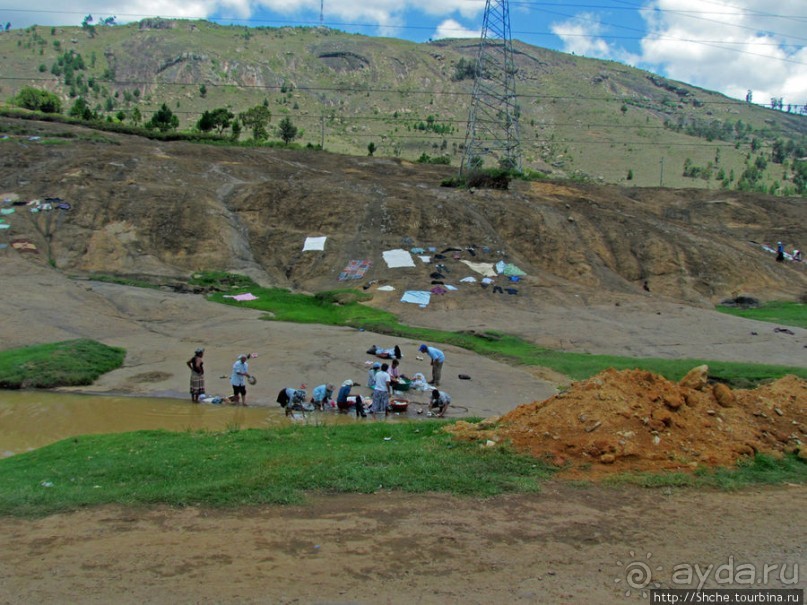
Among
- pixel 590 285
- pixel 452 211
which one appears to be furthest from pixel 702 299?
pixel 452 211

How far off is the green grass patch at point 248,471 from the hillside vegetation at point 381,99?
2626 inches

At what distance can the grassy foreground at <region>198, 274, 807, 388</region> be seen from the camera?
21.1 m

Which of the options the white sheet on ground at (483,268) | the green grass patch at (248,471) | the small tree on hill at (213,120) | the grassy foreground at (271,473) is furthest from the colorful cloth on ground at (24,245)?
the small tree on hill at (213,120)

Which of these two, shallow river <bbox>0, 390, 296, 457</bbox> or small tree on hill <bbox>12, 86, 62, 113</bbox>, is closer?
shallow river <bbox>0, 390, 296, 457</bbox>

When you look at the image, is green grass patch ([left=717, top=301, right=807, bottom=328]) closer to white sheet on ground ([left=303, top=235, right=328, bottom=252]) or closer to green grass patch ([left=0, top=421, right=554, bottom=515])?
white sheet on ground ([left=303, top=235, right=328, bottom=252])

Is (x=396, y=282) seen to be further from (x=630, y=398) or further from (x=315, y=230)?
(x=630, y=398)

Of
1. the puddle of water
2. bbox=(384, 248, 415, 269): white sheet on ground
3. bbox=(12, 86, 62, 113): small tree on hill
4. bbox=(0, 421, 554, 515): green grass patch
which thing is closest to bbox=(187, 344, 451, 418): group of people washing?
the puddle of water

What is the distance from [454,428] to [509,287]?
2457 centimetres

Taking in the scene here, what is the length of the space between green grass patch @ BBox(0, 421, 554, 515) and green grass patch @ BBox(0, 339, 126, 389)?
28.1 feet

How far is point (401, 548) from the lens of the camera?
7238 mm

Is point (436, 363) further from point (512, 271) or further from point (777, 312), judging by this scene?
point (777, 312)

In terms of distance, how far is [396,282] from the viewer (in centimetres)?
3572

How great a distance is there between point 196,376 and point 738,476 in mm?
13859

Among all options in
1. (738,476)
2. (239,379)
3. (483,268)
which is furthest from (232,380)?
(483,268)
